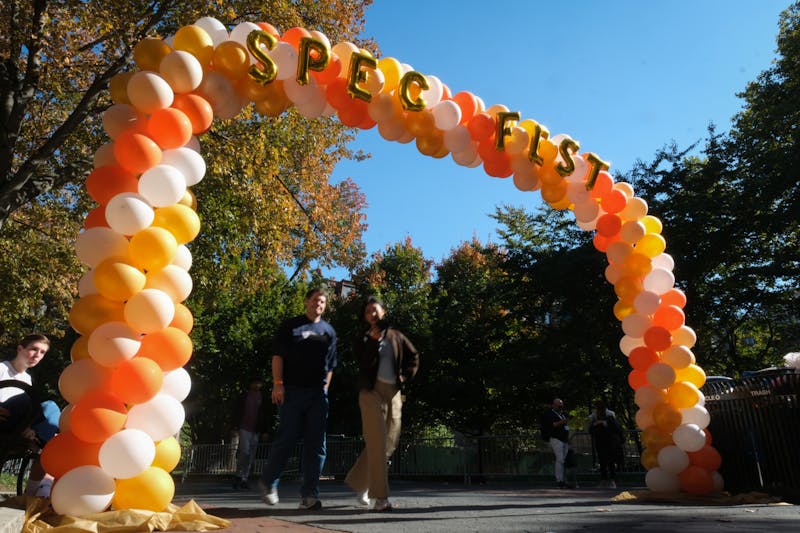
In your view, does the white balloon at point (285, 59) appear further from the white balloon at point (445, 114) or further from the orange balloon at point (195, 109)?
the white balloon at point (445, 114)

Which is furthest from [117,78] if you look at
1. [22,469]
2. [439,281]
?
[439,281]

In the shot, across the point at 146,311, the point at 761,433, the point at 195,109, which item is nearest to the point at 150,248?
the point at 146,311

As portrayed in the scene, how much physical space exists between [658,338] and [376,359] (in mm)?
3681

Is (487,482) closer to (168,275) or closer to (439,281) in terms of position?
(168,275)

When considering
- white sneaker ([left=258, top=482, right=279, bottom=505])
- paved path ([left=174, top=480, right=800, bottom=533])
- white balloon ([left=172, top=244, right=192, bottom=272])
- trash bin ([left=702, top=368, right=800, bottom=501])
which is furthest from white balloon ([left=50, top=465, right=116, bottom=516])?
trash bin ([left=702, top=368, right=800, bottom=501])

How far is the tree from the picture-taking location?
33.3 feet

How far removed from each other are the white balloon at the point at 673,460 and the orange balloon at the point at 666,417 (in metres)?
0.24

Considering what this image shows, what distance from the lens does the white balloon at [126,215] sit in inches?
189

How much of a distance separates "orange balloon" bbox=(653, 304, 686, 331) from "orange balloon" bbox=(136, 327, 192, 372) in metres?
5.61

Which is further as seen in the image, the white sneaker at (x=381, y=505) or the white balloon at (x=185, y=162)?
the white sneaker at (x=381, y=505)

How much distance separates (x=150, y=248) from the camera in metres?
4.84

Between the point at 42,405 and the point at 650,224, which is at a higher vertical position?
the point at 650,224

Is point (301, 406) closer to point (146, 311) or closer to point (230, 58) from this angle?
point (146, 311)

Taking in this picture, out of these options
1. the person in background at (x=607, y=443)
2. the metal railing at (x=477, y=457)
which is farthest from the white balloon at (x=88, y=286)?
the metal railing at (x=477, y=457)
